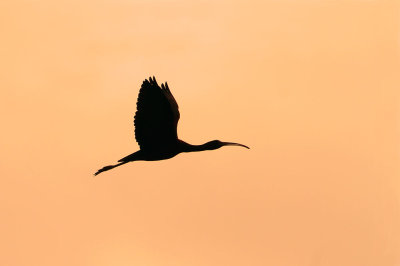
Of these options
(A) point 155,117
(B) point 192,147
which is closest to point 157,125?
(A) point 155,117

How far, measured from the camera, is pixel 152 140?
38.1m

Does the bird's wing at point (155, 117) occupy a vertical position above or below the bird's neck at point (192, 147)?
above

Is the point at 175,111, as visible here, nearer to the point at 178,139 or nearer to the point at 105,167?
the point at 178,139

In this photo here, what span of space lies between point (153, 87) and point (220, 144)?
2.35 metres

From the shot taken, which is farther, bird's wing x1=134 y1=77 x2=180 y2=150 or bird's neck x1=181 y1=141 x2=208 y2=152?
bird's neck x1=181 y1=141 x2=208 y2=152

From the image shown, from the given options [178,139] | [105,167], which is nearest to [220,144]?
[178,139]

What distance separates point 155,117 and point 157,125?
8.6 inches

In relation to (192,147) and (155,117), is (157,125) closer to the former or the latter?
(155,117)

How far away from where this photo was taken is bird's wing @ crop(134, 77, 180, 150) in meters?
37.6

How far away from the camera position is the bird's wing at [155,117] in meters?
37.6

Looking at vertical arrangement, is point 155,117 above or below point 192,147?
above

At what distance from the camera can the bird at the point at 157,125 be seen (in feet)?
124

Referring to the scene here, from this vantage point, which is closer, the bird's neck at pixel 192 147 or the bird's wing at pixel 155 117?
the bird's wing at pixel 155 117

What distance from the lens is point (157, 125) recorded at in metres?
37.9
